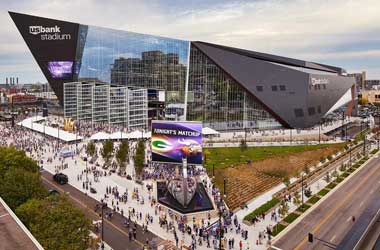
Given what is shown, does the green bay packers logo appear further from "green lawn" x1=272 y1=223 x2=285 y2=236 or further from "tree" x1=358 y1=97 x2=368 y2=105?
"tree" x1=358 y1=97 x2=368 y2=105

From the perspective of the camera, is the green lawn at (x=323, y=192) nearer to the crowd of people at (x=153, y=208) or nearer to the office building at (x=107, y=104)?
the crowd of people at (x=153, y=208)

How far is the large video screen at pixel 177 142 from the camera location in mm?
31438

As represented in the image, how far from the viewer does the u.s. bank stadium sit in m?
72.2

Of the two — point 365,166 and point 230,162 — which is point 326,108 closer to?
point 365,166

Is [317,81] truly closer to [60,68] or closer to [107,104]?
[107,104]

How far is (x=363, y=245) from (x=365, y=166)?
29219mm

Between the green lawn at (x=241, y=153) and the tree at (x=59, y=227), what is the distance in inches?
988

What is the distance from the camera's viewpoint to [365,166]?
48531mm

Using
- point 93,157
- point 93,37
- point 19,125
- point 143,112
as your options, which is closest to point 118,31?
point 93,37

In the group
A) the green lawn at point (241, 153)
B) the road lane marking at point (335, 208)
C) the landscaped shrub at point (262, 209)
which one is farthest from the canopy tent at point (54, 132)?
the road lane marking at point (335, 208)

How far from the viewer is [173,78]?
80.6 meters

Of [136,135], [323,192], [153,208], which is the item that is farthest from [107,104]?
[323,192]

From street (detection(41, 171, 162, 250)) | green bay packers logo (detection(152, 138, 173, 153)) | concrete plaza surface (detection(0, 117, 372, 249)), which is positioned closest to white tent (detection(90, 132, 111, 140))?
concrete plaza surface (detection(0, 117, 372, 249))

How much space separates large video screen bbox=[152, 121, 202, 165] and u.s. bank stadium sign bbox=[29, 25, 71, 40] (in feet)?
181
